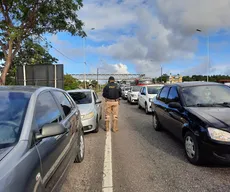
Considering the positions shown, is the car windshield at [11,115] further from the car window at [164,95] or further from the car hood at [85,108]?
the car window at [164,95]

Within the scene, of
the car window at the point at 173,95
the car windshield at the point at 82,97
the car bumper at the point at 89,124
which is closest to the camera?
the car window at the point at 173,95

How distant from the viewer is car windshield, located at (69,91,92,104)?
802cm

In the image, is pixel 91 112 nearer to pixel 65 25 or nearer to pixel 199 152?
pixel 199 152

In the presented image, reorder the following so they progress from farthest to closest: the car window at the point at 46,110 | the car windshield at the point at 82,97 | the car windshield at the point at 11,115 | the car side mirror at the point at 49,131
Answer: the car windshield at the point at 82,97 → the car window at the point at 46,110 → the car side mirror at the point at 49,131 → the car windshield at the point at 11,115

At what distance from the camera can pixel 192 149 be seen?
4.28 metres

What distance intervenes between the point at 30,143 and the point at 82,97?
624cm

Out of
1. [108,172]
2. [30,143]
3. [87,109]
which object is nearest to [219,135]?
[108,172]

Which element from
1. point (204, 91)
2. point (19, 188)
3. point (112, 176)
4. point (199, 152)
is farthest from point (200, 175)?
point (19, 188)

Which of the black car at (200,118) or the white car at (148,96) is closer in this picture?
the black car at (200,118)

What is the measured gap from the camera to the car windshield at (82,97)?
802 centimetres

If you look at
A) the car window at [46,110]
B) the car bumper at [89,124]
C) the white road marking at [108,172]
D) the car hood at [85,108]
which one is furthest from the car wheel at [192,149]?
the car hood at [85,108]

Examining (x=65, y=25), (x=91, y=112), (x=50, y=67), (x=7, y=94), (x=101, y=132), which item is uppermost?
(x=65, y=25)

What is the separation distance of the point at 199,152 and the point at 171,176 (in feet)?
2.29

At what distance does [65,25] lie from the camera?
1345 cm
